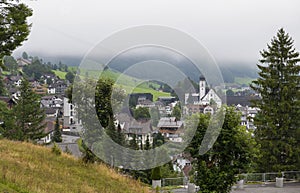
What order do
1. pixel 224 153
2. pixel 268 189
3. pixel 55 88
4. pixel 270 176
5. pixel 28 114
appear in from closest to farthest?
pixel 224 153
pixel 268 189
pixel 270 176
pixel 28 114
pixel 55 88

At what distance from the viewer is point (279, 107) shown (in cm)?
2498

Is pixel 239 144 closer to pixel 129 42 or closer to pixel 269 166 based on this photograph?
pixel 129 42

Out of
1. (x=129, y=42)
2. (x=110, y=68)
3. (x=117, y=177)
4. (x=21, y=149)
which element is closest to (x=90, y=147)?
(x=117, y=177)

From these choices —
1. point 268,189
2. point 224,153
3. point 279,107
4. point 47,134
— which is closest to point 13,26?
point 224,153

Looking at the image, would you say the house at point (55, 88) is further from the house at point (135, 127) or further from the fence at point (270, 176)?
the house at point (135, 127)

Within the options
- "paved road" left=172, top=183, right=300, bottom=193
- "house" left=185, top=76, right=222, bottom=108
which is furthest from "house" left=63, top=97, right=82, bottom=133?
"paved road" left=172, top=183, right=300, bottom=193

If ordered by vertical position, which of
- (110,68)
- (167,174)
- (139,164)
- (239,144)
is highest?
(110,68)

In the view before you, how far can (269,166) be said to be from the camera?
24688mm

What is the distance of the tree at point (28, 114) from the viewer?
119ft

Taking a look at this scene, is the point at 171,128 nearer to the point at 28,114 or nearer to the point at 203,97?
the point at 203,97

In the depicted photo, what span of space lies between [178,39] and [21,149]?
23.3 feet

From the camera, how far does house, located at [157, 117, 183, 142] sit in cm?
1198

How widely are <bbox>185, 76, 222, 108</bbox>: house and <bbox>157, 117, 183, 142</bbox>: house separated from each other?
0.78m

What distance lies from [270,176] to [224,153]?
A: 859 centimetres
